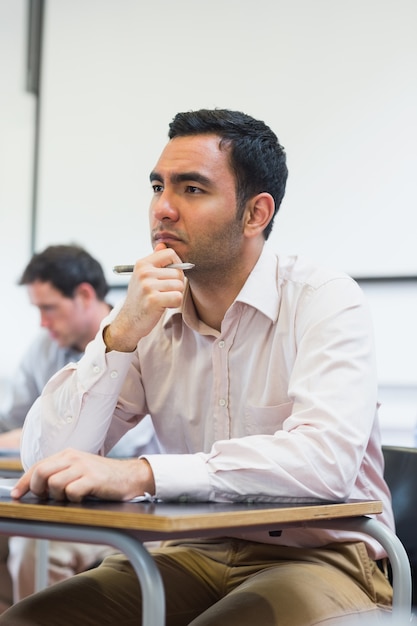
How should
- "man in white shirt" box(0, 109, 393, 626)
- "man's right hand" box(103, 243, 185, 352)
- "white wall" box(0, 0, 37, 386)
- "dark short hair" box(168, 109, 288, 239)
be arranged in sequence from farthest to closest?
"white wall" box(0, 0, 37, 386), "dark short hair" box(168, 109, 288, 239), "man's right hand" box(103, 243, 185, 352), "man in white shirt" box(0, 109, 393, 626)

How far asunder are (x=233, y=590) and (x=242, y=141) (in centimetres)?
86

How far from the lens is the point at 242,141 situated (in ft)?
5.90

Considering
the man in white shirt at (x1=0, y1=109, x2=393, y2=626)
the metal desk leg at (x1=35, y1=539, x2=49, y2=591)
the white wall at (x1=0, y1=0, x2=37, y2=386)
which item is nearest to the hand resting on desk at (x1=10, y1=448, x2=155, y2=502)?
the man in white shirt at (x1=0, y1=109, x2=393, y2=626)

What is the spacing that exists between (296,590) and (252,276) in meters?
0.60

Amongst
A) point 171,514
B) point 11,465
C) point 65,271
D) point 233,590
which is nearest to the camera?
point 171,514

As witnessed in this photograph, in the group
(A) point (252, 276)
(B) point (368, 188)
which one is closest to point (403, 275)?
(B) point (368, 188)

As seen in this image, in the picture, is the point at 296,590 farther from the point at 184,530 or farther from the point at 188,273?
the point at 188,273

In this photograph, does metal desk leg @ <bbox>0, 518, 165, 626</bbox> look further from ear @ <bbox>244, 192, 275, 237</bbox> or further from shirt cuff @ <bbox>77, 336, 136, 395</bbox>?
ear @ <bbox>244, 192, 275, 237</bbox>

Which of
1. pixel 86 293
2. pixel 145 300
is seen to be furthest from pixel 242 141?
pixel 86 293

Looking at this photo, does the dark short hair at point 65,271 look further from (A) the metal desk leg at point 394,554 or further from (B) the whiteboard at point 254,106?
(A) the metal desk leg at point 394,554

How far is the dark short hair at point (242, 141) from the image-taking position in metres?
1.79

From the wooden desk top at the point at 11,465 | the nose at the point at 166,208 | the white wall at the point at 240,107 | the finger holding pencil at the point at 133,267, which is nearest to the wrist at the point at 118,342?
the finger holding pencil at the point at 133,267

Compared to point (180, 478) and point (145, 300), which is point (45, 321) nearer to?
point (145, 300)

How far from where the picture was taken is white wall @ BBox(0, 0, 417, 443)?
323 centimetres
